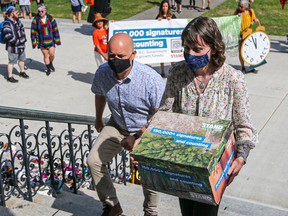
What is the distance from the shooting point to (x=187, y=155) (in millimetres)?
2754

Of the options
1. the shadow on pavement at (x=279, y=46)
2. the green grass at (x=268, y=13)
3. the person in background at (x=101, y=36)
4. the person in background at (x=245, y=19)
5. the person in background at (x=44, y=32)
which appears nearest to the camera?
the person in background at (x=101, y=36)

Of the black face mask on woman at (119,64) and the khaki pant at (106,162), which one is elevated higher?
the black face mask on woman at (119,64)

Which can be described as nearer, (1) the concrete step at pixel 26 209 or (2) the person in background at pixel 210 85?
(2) the person in background at pixel 210 85

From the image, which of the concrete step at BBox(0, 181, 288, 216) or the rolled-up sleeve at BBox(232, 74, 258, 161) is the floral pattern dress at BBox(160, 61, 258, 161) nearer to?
the rolled-up sleeve at BBox(232, 74, 258, 161)

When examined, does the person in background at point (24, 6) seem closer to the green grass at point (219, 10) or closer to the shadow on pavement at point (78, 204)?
the green grass at point (219, 10)

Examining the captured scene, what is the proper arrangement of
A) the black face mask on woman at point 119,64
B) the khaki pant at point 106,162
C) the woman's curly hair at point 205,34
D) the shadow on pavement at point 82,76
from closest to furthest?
the woman's curly hair at point 205,34
the black face mask on woman at point 119,64
the khaki pant at point 106,162
the shadow on pavement at point 82,76

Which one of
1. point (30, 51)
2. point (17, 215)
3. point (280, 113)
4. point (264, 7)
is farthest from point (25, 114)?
point (264, 7)

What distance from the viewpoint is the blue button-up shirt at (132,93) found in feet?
12.6

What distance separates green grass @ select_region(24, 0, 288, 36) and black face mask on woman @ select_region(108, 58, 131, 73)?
11649mm

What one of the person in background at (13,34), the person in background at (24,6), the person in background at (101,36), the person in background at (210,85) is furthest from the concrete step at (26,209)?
the person in background at (24,6)

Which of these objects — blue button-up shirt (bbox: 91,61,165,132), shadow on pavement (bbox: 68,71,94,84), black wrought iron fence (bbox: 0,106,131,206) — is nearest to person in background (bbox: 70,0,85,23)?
shadow on pavement (bbox: 68,71,94,84)

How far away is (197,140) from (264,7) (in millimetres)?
15473

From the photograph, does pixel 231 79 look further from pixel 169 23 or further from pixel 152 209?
pixel 169 23

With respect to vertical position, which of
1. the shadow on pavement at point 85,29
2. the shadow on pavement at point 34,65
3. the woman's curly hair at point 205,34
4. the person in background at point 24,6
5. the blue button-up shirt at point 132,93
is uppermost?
the woman's curly hair at point 205,34
